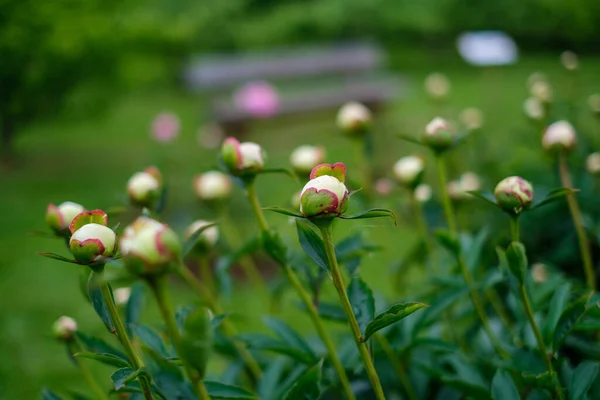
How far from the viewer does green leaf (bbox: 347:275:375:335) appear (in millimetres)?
411

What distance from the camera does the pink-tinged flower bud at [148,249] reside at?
289 millimetres

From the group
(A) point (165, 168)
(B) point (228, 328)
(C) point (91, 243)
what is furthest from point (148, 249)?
(A) point (165, 168)

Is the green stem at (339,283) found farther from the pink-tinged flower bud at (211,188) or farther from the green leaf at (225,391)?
the pink-tinged flower bud at (211,188)

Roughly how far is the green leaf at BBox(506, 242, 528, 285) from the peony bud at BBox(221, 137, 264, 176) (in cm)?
19

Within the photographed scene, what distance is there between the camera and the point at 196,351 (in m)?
0.30

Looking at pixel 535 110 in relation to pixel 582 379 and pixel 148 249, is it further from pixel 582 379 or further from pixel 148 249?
pixel 148 249

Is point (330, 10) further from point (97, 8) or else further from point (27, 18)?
point (27, 18)

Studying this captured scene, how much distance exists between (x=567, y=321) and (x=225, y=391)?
248mm

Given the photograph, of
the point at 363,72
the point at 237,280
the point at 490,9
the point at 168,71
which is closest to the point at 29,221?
the point at 237,280

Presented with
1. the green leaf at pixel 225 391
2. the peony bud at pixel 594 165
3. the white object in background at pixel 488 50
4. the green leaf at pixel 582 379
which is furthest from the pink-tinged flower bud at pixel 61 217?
the white object in background at pixel 488 50

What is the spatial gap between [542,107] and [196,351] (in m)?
0.79

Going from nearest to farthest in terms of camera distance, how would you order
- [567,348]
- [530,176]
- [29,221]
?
[567,348]
[530,176]
[29,221]

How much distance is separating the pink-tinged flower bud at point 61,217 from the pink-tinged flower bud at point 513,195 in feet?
1.00

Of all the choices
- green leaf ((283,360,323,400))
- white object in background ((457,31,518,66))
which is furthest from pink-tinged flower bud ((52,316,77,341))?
white object in background ((457,31,518,66))
